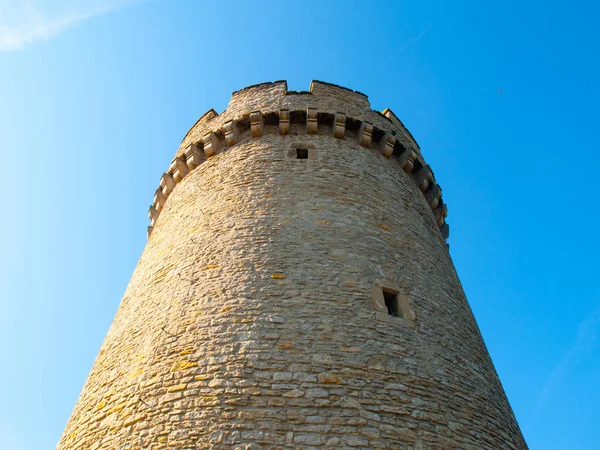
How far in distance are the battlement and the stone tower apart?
59mm

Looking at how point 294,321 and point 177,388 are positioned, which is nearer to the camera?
point 177,388

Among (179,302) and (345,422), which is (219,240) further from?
(345,422)

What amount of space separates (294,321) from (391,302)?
1.52m

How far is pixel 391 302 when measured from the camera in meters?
6.50

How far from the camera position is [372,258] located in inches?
269

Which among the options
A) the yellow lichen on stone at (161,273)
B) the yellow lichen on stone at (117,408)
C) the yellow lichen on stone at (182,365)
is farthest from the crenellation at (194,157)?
the yellow lichen on stone at (117,408)

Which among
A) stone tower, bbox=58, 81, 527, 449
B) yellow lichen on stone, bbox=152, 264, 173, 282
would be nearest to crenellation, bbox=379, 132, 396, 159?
stone tower, bbox=58, 81, 527, 449

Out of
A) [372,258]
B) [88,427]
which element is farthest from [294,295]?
[88,427]

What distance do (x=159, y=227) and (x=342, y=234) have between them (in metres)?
3.70

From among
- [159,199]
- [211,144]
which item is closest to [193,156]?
[211,144]

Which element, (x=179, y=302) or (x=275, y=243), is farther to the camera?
(x=275, y=243)

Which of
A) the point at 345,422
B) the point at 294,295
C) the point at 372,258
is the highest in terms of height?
the point at 372,258

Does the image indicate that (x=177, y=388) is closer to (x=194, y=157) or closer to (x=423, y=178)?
(x=194, y=157)

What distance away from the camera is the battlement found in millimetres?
9312
